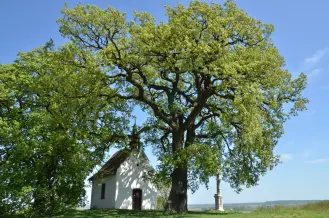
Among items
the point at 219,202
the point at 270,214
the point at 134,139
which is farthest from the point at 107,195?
the point at 270,214

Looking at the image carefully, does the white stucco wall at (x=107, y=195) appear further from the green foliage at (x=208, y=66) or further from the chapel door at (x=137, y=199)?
the green foliage at (x=208, y=66)

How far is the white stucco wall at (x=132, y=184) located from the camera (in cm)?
3425

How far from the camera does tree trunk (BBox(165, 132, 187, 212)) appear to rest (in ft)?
82.7

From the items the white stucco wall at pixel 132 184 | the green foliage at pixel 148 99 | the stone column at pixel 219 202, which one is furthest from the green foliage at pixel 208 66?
the white stucco wall at pixel 132 184

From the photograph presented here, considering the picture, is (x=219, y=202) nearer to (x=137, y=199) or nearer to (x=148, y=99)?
(x=137, y=199)

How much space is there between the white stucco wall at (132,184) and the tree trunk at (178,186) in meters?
8.57

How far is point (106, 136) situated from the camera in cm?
2602

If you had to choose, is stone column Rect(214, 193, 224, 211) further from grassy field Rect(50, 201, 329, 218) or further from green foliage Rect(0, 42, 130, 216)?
green foliage Rect(0, 42, 130, 216)

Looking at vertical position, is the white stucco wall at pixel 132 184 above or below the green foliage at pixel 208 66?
below

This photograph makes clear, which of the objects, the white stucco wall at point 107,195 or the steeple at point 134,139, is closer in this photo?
the steeple at point 134,139

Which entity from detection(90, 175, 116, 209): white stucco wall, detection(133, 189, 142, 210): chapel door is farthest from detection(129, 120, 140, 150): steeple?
detection(133, 189, 142, 210): chapel door

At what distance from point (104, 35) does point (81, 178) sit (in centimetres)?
1150

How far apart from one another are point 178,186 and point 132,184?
1073 centimetres

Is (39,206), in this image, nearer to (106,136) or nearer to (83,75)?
(106,136)
